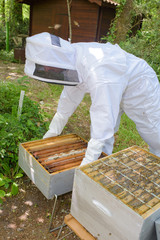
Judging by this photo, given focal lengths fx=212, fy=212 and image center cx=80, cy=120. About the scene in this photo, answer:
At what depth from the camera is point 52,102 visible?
512cm

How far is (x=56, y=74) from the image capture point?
1945mm

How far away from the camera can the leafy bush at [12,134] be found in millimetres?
2554

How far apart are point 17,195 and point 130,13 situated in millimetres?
7426

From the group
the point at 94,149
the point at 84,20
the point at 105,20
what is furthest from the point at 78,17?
the point at 94,149

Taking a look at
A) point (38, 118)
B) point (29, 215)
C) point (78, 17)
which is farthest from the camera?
point (78, 17)

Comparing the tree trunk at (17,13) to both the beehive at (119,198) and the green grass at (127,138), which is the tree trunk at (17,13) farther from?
the beehive at (119,198)

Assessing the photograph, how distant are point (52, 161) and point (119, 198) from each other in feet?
3.25

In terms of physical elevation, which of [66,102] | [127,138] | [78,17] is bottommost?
[127,138]

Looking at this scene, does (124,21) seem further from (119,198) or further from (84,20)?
(119,198)

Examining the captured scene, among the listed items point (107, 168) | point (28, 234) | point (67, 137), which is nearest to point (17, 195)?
point (28, 234)

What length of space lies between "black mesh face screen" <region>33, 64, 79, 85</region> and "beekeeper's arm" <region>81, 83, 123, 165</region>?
0.85ft

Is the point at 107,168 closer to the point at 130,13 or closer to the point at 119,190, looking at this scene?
the point at 119,190

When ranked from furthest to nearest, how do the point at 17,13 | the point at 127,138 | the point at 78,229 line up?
the point at 17,13 < the point at 127,138 < the point at 78,229

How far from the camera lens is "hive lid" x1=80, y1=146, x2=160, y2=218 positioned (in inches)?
51.9
